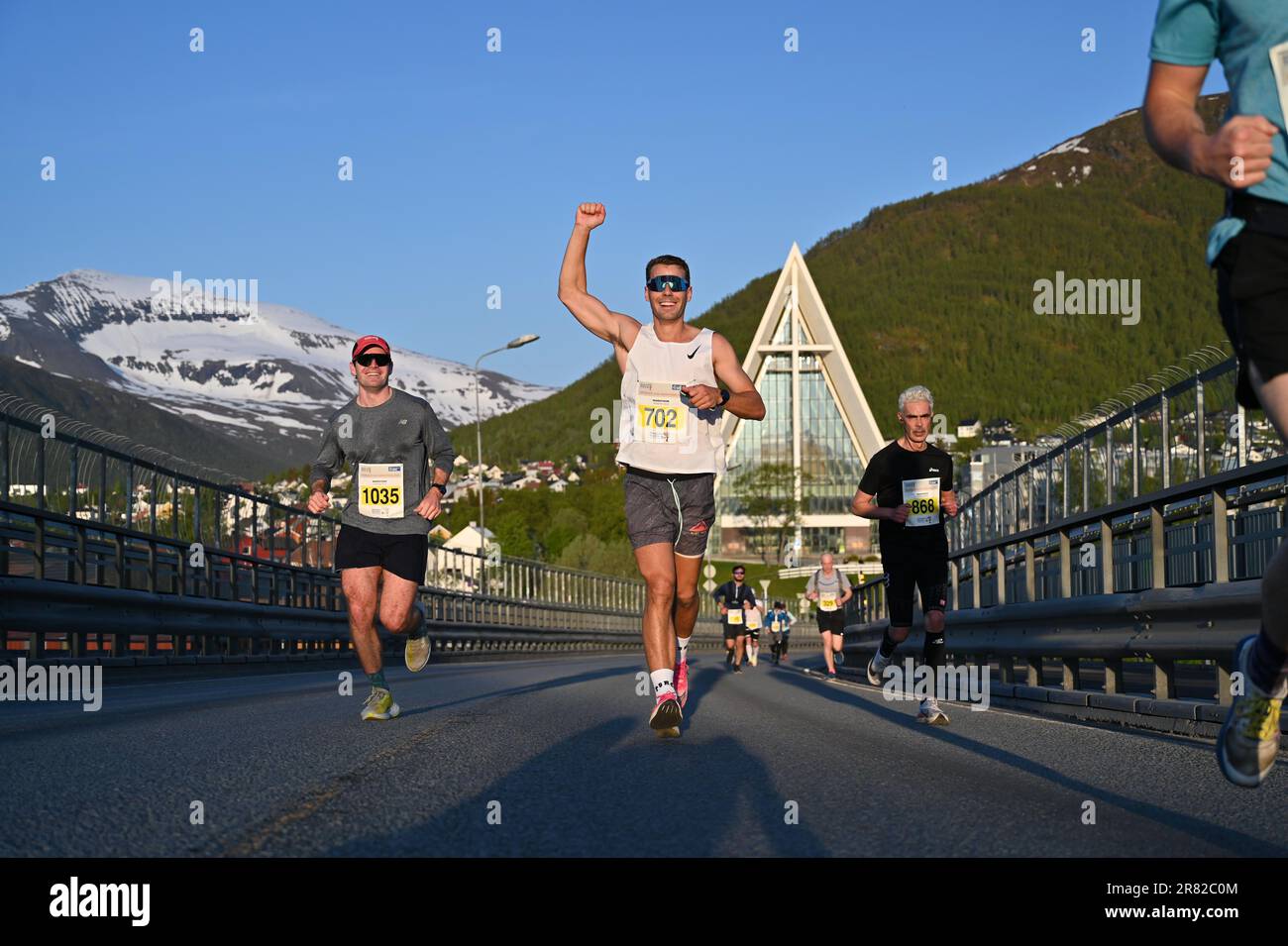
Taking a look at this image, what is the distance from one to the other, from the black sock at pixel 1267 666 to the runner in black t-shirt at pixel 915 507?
19.1 feet

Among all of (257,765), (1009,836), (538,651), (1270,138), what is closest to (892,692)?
(257,765)

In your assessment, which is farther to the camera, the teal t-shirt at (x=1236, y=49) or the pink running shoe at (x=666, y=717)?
the pink running shoe at (x=666, y=717)

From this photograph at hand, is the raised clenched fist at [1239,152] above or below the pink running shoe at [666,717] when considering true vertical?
above

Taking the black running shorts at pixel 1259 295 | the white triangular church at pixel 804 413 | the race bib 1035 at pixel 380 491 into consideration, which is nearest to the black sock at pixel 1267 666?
the black running shorts at pixel 1259 295

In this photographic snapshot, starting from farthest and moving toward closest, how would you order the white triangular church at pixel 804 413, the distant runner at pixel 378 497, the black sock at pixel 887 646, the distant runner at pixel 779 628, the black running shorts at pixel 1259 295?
the white triangular church at pixel 804 413 → the distant runner at pixel 779 628 → the black sock at pixel 887 646 → the distant runner at pixel 378 497 → the black running shorts at pixel 1259 295

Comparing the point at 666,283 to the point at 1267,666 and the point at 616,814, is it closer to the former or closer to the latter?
the point at 616,814

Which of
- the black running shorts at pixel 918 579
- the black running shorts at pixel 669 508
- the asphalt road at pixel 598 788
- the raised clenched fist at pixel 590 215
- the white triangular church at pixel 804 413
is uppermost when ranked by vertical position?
the white triangular church at pixel 804 413

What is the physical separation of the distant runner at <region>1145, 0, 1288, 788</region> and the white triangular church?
133m

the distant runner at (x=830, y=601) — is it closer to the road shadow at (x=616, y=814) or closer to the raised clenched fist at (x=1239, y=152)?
the road shadow at (x=616, y=814)

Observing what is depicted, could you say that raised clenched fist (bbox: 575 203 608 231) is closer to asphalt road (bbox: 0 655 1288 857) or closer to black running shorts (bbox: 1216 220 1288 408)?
asphalt road (bbox: 0 655 1288 857)

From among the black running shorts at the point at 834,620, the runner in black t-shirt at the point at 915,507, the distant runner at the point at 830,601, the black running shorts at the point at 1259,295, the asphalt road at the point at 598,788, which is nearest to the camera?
the black running shorts at the point at 1259,295

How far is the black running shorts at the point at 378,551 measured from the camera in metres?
9.07

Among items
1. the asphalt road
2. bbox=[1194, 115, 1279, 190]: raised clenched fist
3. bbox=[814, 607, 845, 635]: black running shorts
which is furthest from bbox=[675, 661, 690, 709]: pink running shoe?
bbox=[814, 607, 845, 635]: black running shorts

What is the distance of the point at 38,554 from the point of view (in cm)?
1145
